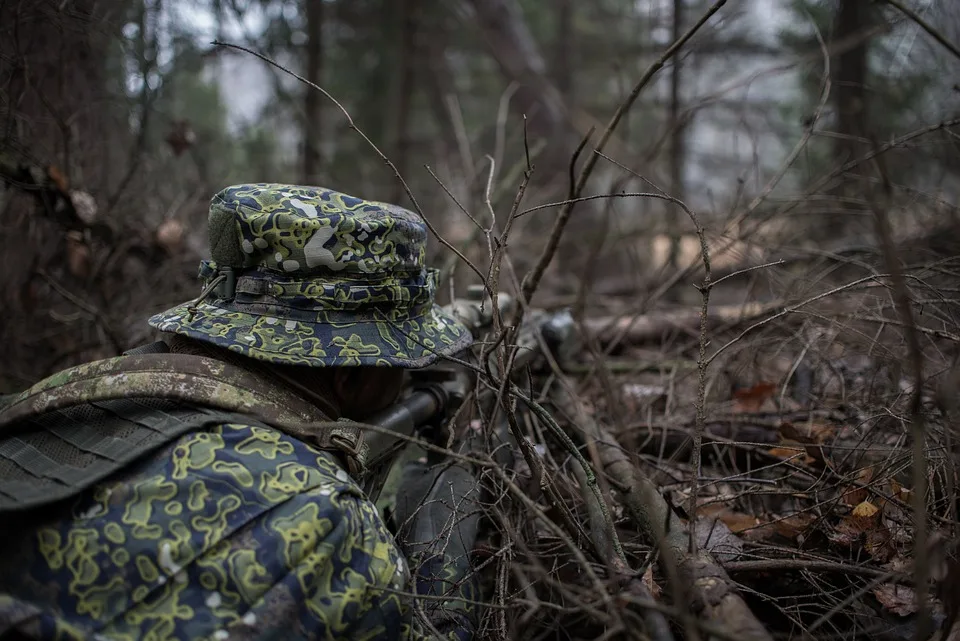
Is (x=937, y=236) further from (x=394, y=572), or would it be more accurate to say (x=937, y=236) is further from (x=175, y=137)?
(x=175, y=137)

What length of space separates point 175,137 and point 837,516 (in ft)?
13.9

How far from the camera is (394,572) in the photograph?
A: 1597mm

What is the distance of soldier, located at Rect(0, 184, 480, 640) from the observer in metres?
1.40

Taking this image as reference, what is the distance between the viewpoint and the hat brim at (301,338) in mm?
1719

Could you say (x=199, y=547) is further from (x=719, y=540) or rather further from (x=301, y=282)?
(x=719, y=540)

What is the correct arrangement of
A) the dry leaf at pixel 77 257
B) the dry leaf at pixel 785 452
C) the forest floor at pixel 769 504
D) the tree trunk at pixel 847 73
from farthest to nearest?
the tree trunk at pixel 847 73
the dry leaf at pixel 77 257
the dry leaf at pixel 785 452
the forest floor at pixel 769 504

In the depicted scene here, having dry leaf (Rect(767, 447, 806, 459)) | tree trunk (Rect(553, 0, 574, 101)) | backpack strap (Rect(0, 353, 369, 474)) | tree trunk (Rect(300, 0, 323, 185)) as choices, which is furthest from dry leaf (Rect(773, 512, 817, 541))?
tree trunk (Rect(553, 0, 574, 101))

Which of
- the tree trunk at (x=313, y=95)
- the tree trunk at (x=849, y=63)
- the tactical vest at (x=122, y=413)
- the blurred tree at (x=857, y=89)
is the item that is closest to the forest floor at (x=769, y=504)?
the tactical vest at (x=122, y=413)

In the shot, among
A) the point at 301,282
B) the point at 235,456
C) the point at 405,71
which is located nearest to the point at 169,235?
the point at 301,282

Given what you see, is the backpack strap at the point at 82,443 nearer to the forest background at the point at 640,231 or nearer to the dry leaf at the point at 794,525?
the forest background at the point at 640,231

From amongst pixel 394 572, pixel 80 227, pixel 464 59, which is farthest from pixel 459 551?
pixel 464 59

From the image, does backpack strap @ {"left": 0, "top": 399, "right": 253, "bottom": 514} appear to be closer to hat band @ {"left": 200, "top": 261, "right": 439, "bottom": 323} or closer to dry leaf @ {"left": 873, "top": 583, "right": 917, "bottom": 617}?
hat band @ {"left": 200, "top": 261, "right": 439, "bottom": 323}

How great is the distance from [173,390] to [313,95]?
6005mm

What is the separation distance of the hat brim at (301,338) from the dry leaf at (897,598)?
150cm
